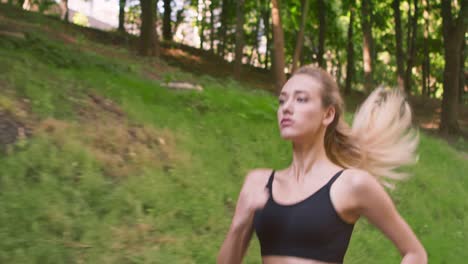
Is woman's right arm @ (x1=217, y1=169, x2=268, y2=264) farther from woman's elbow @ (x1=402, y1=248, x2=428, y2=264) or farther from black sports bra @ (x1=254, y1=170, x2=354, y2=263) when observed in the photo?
woman's elbow @ (x1=402, y1=248, x2=428, y2=264)

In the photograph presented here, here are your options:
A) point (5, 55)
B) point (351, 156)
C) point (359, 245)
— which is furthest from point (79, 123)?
point (351, 156)

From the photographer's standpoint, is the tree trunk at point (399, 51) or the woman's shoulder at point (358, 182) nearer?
the woman's shoulder at point (358, 182)

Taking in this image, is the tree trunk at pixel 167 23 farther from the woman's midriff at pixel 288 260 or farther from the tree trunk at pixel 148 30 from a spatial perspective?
the woman's midriff at pixel 288 260

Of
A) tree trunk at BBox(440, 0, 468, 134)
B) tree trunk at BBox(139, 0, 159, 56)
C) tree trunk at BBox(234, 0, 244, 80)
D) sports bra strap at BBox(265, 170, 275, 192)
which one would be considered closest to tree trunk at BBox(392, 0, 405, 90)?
tree trunk at BBox(440, 0, 468, 134)

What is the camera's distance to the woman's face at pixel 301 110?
8.81 feet

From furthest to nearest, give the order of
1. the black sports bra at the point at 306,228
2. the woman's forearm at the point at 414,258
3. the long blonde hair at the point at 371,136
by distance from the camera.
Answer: the long blonde hair at the point at 371,136, the woman's forearm at the point at 414,258, the black sports bra at the point at 306,228

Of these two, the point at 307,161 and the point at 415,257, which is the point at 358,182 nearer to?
the point at 307,161

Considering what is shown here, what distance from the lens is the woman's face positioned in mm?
2686

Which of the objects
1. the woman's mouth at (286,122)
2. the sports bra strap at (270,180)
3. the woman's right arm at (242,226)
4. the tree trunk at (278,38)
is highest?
the tree trunk at (278,38)

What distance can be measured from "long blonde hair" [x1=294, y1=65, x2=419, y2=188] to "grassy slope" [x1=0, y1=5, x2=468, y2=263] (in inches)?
145

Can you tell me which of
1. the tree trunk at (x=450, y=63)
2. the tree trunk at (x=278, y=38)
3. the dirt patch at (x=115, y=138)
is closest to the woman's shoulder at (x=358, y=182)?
the dirt patch at (x=115, y=138)

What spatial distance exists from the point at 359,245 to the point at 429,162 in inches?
224

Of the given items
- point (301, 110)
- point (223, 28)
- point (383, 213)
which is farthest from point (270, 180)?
point (223, 28)

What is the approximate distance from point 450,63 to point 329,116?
20.9 m
